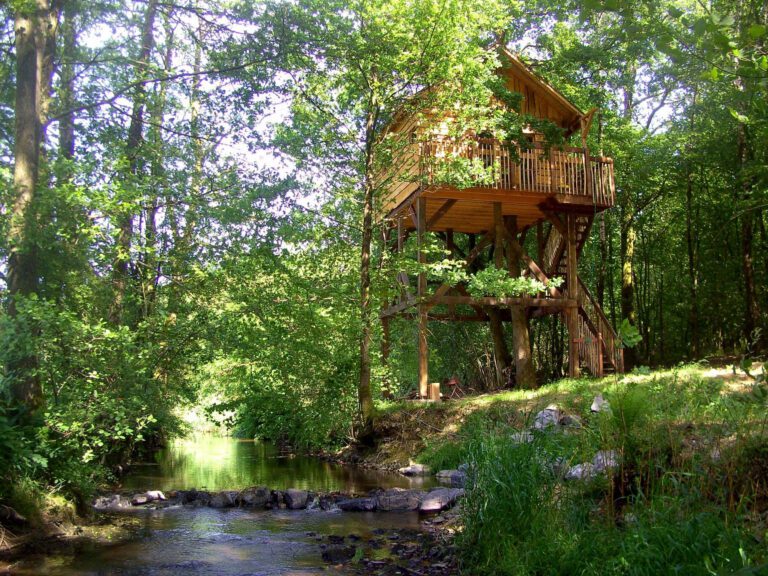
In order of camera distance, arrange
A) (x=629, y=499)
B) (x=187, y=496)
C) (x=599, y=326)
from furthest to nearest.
A: (x=599, y=326) → (x=187, y=496) → (x=629, y=499)

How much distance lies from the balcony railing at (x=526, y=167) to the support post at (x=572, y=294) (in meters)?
1.09

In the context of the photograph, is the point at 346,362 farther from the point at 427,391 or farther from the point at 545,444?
the point at 545,444

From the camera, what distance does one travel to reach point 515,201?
16.7 m

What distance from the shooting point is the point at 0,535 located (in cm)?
698

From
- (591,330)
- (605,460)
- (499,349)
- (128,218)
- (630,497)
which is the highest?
(128,218)

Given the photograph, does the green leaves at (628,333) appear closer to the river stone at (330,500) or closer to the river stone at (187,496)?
the river stone at (330,500)

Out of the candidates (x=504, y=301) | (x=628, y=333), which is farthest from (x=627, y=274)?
(x=628, y=333)

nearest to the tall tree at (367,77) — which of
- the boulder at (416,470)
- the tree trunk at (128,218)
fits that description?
the boulder at (416,470)

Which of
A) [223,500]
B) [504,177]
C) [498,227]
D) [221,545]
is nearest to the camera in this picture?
[221,545]

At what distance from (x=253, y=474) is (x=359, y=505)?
534 cm

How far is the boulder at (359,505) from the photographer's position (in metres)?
9.39

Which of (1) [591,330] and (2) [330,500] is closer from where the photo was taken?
(2) [330,500]

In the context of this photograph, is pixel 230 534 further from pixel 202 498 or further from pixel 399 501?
pixel 202 498

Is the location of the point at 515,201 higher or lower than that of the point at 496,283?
higher
